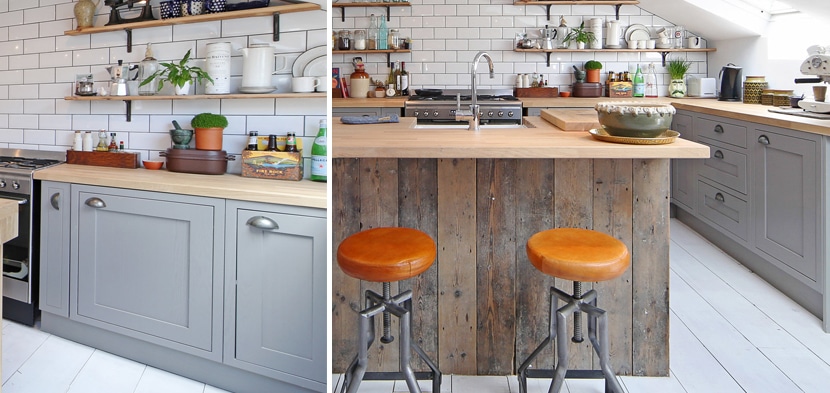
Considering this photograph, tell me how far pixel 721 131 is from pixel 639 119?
2173 millimetres

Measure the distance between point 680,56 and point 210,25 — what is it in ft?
16.0

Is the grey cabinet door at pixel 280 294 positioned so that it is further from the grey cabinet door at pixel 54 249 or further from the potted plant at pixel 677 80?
the potted plant at pixel 677 80

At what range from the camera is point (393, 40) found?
199 inches

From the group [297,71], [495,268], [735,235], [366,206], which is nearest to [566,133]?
[495,268]

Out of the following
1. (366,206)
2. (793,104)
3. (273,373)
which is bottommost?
(273,373)

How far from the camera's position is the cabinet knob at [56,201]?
3.22 ft

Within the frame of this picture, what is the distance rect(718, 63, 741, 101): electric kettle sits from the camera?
4387 millimetres

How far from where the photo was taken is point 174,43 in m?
1.04

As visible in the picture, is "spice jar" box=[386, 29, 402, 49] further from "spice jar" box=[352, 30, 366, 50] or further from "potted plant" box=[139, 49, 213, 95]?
"potted plant" box=[139, 49, 213, 95]

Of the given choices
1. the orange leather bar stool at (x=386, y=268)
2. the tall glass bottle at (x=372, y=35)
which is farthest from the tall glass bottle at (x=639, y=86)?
the orange leather bar stool at (x=386, y=268)

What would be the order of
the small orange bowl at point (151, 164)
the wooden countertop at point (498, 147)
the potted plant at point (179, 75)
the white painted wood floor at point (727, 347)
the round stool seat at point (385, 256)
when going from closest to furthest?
the potted plant at point (179, 75) < the small orange bowl at point (151, 164) < the round stool seat at point (385, 256) < the wooden countertop at point (498, 147) < the white painted wood floor at point (727, 347)

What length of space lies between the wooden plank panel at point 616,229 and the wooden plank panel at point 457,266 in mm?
446

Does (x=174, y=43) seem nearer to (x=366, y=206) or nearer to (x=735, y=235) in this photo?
(x=366, y=206)

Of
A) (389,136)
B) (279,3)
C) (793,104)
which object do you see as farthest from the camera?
(793,104)
